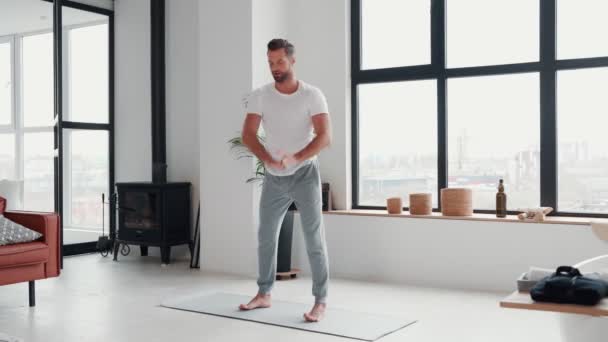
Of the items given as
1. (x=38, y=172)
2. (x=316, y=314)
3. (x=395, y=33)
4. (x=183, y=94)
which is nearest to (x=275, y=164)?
(x=316, y=314)

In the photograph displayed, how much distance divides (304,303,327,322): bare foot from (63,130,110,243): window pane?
3.47 meters

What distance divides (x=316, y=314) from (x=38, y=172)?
11.2ft

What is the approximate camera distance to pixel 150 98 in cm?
674

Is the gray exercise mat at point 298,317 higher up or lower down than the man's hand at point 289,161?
lower down

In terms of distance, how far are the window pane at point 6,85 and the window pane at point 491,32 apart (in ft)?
12.4

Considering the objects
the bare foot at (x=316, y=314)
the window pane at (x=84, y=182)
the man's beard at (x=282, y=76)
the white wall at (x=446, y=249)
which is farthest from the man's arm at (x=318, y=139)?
the window pane at (x=84, y=182)

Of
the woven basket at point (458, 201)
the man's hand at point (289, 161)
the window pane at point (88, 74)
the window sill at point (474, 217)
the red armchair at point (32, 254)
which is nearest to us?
the man's hand at point (289, 161)

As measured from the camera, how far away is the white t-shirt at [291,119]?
12.6ft

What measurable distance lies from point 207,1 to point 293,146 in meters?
2.53

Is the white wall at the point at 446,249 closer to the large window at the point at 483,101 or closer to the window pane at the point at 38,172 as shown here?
the large window at the point at 483,101

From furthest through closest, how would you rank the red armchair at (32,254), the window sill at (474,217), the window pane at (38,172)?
the window pane at (38,172) < the window sill at (474,217) < the red armchair at (32,254)

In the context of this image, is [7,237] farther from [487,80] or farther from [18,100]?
[487,80]

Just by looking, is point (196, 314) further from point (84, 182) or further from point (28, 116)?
point (84, 182)

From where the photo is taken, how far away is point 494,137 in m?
5.29
